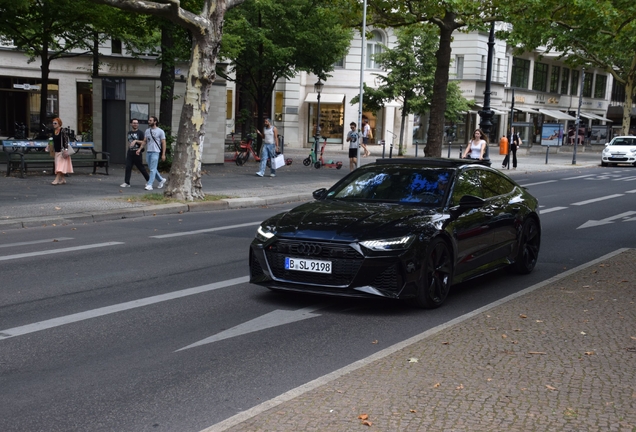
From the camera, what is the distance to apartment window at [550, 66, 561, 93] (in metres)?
70.8

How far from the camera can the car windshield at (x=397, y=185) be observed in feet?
28.2

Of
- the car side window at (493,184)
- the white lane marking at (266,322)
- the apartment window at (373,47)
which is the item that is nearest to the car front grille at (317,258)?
the white lane marking at (266,322)

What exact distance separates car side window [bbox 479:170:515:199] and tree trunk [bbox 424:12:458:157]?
752 inches

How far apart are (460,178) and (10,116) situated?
141ft

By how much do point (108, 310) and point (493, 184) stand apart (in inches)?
189

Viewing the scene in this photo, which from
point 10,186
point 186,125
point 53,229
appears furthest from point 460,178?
point 10,186

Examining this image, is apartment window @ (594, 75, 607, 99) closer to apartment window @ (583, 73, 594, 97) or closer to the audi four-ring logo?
apartment window @ (583, 73, 594, 97)

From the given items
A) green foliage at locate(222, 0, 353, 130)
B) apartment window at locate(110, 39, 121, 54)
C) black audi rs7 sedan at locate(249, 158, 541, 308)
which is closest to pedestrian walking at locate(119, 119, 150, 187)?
black audi rs7 sedan at locate(249, 158, 541, 308)

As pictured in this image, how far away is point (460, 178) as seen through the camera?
8.92 meters

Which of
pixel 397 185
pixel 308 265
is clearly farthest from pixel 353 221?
pixel 397 185

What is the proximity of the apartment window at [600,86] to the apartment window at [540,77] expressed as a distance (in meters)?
12.3

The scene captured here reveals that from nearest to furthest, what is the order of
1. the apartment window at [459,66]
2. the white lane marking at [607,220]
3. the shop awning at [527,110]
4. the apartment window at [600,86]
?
the white lane marking at [607,220] < the apartment window at [459,66] < the shop awning at [527,110] < the apartment window at [600,86]

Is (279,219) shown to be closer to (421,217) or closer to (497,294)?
(421,217)

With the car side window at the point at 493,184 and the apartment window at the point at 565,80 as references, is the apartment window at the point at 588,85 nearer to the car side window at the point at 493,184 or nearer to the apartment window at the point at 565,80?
the apartment window at the point at 565,80
